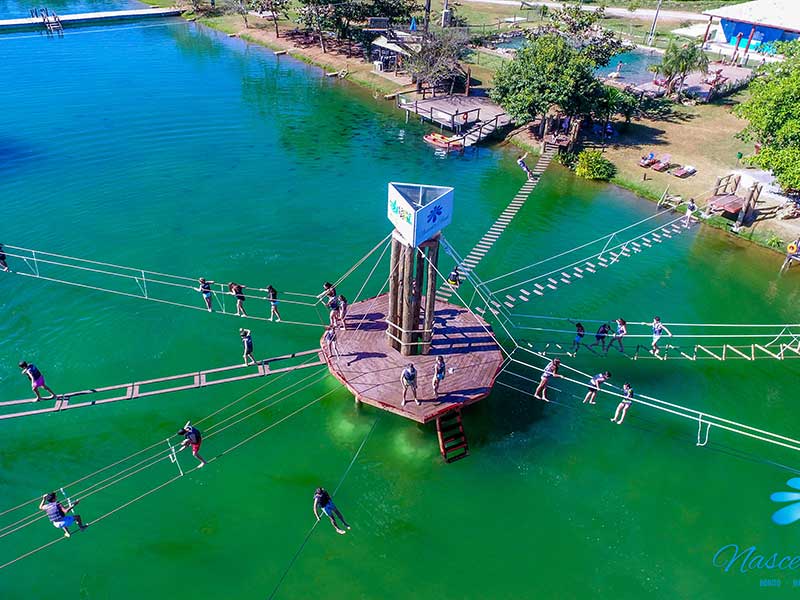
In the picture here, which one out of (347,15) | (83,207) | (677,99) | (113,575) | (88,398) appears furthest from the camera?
(347,15)

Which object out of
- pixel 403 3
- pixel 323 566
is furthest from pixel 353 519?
pixel 403 3

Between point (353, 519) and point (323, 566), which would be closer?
point (323, 566)

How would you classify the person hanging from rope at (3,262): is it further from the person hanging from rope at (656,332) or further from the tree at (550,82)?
the tree at (550,82)

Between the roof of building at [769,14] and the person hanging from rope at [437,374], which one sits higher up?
the roof of building at [769,14]

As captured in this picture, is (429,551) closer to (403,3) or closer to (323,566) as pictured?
(323,566)

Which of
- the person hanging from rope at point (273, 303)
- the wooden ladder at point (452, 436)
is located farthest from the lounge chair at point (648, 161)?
the person hanging from rope at point (273, 303)

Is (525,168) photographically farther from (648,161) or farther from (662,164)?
(662,164)

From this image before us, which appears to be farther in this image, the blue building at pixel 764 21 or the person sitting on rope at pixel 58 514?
the blue building at pixel 764 21
